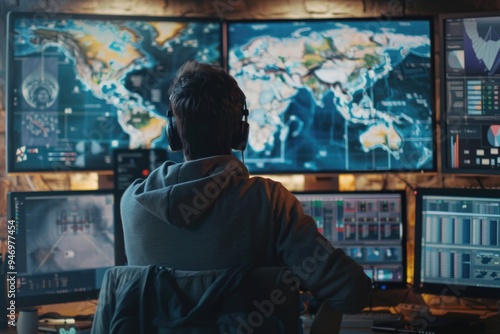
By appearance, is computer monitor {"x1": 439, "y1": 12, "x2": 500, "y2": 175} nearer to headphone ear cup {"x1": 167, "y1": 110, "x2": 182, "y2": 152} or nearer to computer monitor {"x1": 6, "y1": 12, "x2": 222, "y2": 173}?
computer monitor {"x1": 6, "y1": 12, "x2": 222, "y2": 173}

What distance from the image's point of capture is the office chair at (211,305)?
69.3 inches

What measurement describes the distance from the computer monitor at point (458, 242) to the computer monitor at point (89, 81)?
1.06 meters

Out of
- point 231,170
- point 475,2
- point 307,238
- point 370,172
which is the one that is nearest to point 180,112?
point 231,170

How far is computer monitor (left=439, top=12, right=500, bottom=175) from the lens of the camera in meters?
3.16

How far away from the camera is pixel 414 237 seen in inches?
124

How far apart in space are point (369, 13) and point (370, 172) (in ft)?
2.20

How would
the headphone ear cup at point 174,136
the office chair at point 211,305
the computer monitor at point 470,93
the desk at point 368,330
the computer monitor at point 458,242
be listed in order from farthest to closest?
the computer monitor at point 470,93
the computer monitor at point 458,242
the desk at point 368,330
the headphone ear cup at point 174,136
the office chair at point 211,305

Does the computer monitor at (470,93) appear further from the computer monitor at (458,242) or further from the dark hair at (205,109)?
the dark hair at (205,109)

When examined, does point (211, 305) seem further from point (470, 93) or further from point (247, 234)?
point (470, 93)

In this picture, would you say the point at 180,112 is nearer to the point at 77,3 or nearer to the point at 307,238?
the point at 307,238

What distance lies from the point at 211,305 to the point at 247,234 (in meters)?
0.19

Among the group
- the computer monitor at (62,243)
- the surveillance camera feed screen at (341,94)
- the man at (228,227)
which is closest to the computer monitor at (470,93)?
the surveillance camera feed screen at (341,94)

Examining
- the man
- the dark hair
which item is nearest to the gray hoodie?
the man

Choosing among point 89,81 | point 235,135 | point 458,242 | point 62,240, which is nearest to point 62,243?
point 62,240
